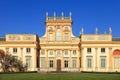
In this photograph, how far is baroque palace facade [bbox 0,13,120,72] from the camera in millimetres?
60906

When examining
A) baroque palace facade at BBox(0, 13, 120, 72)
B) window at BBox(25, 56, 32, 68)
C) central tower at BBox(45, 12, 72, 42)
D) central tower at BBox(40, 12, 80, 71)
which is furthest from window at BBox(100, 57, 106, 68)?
window at BBox(25, 56, 32, 68)

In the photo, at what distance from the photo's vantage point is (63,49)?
64062 millimetres

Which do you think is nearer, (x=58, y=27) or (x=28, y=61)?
(x=28, y=61)

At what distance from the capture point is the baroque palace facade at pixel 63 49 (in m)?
60.9

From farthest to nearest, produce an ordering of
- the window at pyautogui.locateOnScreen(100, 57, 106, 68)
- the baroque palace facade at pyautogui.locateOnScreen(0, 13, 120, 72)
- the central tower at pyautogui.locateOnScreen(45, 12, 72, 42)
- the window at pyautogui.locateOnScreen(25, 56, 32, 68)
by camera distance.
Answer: the central tower at pyautogui.locateOnScreen(45, 12, 72, 42) → the window at pyautogui.locateOnScreen(25, 56, 32, 68) → the baroque palace facade at pyautogui.locateOnScreen(0, 13, 120, 72) → the window at pyautogui.locateOnScreen(100, 57, 106, 68)

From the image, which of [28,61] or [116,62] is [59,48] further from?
[116,62]

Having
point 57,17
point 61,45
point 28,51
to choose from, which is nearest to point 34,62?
point 28,51

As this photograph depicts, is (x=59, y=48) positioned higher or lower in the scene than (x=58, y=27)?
lower

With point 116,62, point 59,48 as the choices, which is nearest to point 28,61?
point 59,48

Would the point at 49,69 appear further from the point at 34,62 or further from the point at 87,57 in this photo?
the point at 87,57

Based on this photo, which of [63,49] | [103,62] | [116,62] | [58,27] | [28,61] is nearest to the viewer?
[103,62]

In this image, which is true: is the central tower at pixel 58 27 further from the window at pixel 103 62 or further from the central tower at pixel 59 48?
the window at pixel 103 62

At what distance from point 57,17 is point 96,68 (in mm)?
13829

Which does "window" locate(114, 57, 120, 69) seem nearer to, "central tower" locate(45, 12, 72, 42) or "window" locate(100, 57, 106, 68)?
"window" locate(100, 57, 106, 68)
